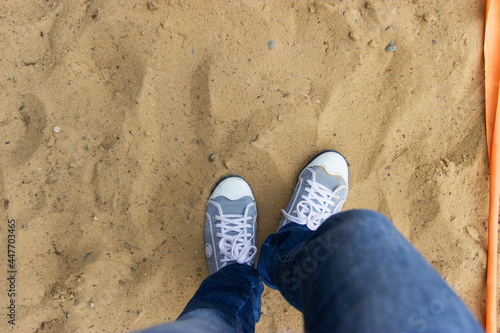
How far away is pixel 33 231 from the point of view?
1.28m

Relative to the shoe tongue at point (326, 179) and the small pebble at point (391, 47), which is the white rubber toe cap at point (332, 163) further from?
the small pebble at point (391, 47)

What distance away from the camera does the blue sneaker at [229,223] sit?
4.48 ft

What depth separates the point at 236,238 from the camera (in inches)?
54.1

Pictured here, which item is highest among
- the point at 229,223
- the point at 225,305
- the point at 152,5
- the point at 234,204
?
the point at 152,5

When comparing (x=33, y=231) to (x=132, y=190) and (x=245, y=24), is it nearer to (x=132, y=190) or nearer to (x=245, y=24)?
(x=132, y=190)

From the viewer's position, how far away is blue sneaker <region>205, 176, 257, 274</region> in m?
1.37

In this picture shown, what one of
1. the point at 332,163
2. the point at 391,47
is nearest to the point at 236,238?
the point at 332,163

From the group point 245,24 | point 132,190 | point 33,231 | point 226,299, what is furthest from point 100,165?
point 245,24

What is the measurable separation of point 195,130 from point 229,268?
0.68m

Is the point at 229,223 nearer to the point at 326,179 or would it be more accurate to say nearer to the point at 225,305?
the point at 225,305

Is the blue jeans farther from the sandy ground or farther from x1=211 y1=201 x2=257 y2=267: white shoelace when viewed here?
the sandy ground

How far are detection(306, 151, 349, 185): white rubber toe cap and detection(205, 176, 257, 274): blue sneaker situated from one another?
1.28 feet

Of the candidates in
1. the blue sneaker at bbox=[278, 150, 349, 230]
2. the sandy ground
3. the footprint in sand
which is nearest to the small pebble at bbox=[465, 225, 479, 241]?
the sandy ground

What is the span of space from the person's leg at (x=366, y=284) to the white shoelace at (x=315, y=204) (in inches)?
15.2
